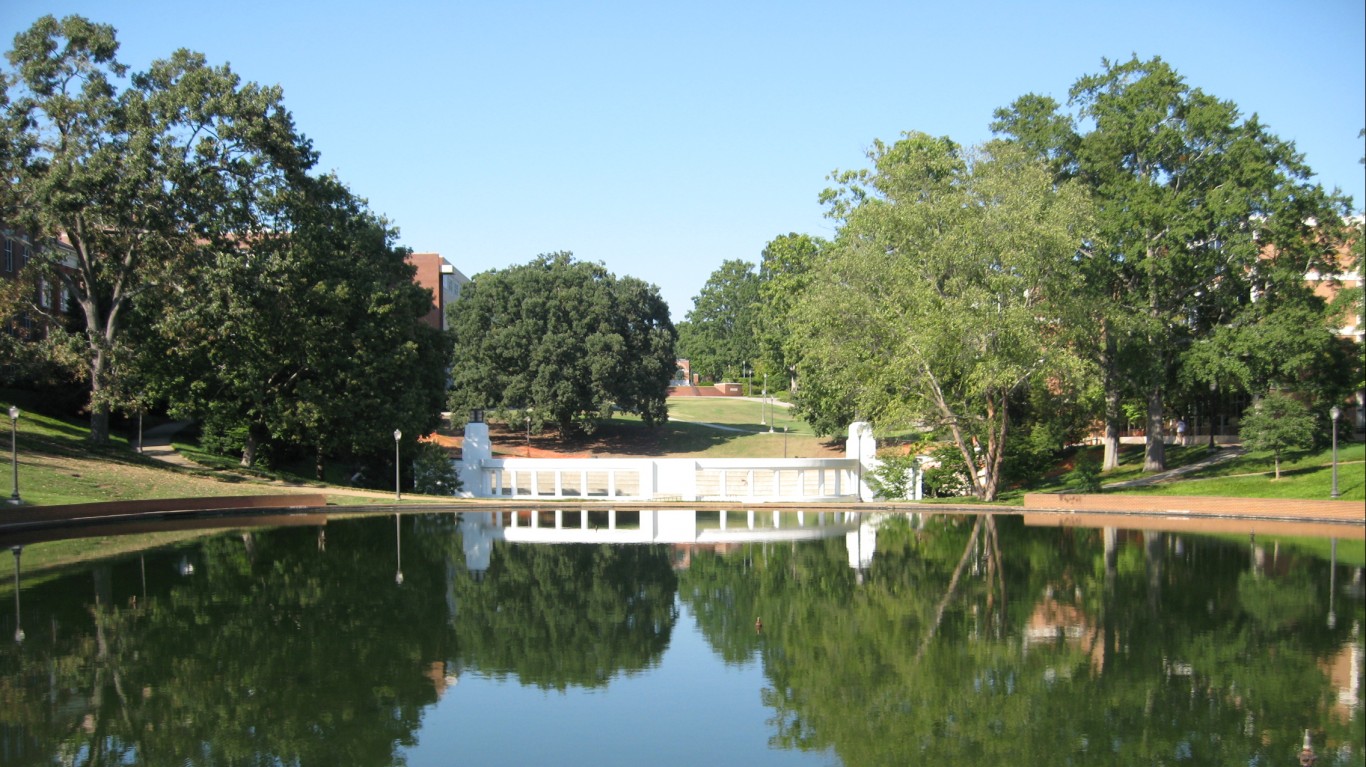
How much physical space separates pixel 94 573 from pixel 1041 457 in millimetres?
37816

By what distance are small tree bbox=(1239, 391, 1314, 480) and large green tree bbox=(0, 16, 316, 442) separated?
129 ft

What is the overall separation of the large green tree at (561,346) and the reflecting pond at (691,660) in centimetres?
4247

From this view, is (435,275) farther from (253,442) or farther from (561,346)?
(253,442)

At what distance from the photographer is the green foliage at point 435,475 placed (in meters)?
49.8

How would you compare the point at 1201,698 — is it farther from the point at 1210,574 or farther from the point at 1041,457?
the point at 1041,457

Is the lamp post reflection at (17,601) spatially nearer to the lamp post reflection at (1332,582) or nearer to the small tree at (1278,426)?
the lamp post reflection at (1332,582)

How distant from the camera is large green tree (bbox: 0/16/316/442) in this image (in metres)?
41.1

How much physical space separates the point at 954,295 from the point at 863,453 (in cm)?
991

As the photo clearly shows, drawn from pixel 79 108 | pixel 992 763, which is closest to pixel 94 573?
pixel 992 763

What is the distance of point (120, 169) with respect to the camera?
135 ft

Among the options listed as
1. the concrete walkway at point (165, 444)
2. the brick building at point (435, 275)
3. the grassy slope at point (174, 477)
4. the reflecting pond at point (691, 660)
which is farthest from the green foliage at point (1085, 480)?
the brick building at point (435, 275)

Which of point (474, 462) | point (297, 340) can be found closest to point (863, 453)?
point (474, 462)

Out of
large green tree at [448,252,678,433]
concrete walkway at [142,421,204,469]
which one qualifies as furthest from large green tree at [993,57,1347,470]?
concrete walkway at [142,421,204,469]

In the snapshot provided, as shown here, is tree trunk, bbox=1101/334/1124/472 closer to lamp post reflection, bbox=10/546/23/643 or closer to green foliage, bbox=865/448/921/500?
green foliage, bbox=865/448/921/500
